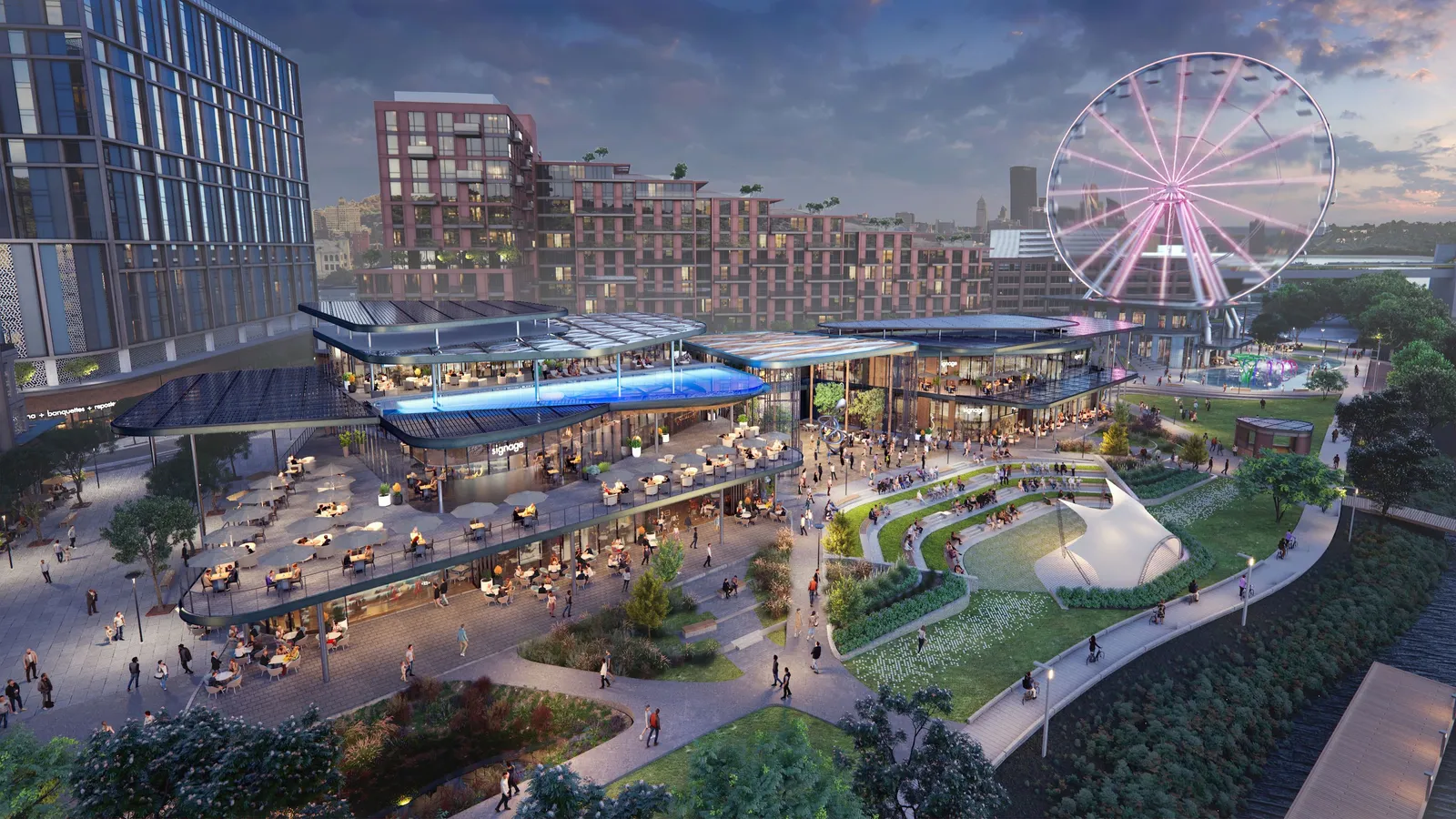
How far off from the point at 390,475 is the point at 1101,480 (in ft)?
142

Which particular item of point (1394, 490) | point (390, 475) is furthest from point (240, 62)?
point (1394, 490)

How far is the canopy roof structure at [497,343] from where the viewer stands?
38.6m

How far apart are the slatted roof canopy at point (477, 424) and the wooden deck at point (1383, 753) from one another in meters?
29.9

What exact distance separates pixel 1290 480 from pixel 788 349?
1281 inches

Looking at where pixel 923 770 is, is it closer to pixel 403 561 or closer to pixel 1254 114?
pixel 403 561

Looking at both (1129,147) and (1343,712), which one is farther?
(1129,147)

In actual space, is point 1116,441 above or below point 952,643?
above

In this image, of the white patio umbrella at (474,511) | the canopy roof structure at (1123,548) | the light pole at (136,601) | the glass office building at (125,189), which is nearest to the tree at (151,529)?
the light pole at (136,601)

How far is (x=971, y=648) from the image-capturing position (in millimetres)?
28922

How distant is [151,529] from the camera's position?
97.0 feet

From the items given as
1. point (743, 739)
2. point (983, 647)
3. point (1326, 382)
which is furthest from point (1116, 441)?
point (743, 739)

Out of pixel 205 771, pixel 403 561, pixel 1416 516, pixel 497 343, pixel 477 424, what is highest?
pixel 497 343

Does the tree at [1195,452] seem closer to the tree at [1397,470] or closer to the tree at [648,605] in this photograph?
the tree at [1397,470]

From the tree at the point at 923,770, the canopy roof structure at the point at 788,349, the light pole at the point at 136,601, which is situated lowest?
the light pole at the point at 136,601
